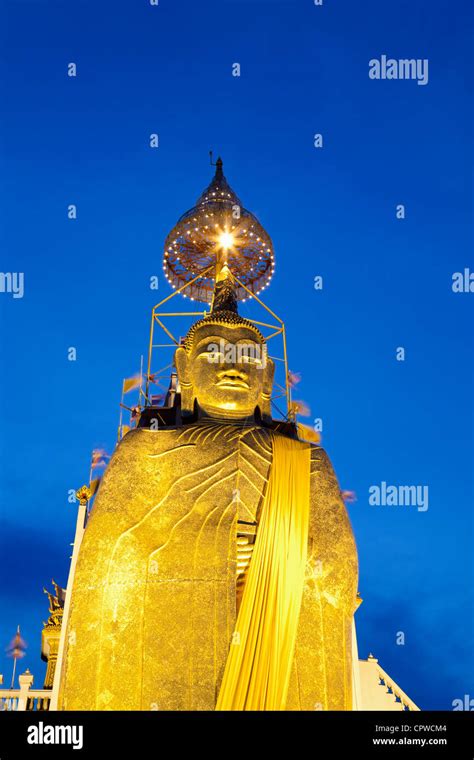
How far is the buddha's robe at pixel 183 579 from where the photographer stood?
7.45 metres

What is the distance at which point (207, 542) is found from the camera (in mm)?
8078

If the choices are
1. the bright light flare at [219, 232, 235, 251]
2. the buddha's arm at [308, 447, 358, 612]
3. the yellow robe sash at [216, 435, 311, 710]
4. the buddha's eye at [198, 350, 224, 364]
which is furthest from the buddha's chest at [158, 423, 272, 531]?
the bright light flare at [219, 232, 235, 251]

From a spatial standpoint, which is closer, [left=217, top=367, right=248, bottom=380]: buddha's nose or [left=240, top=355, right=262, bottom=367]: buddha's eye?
[left=217, top=367, right=248, bottom=380]: buddha's nose

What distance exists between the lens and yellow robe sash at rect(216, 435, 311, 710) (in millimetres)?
7289

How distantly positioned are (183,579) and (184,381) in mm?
2946

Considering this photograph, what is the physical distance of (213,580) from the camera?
791 centimetres

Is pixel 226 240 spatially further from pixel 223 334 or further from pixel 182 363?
pixel 182 363

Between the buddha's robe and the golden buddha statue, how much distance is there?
0.01 meters

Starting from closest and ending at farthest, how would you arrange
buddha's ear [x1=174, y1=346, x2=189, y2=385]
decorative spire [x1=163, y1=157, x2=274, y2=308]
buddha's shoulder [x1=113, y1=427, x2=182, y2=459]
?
buddha's shoulder [x1=113, y1=427, x2=182, y2=459], buddha's ear [x1=174, y1=346, x2=189, y2=385], decorative spire [x1=163, y1=157, x2=274, y2=308]

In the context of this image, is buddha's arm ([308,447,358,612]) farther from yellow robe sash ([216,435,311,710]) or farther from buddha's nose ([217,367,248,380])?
buddha's nose ([217,367,248,380])

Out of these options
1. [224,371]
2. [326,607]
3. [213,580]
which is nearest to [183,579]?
[213,580]
